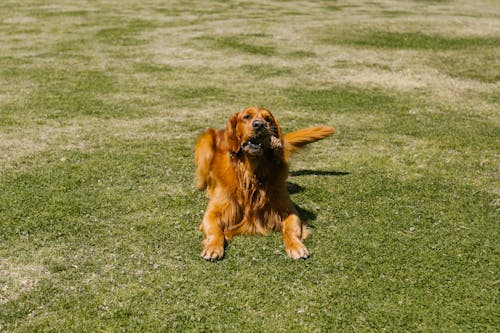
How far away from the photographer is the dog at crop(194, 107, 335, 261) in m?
5.36

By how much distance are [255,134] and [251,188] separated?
65 centimetres

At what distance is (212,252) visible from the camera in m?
5.24

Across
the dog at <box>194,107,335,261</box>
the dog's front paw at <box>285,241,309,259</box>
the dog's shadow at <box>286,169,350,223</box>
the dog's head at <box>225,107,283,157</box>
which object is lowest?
the dog's shadow at <box>286,169,350,223</box>

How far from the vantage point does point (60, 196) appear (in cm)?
666

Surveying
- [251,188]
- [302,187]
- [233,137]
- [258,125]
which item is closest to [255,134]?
[258,125]

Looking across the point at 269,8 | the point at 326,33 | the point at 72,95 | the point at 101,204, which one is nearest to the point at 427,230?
the point at 101,204

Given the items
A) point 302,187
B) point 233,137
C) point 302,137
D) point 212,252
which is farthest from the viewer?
point 302,187

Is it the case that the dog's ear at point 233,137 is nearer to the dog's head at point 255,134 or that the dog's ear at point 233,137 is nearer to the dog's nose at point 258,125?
the dog's head at point 255,134

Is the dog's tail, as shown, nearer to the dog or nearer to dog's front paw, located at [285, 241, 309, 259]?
the dog

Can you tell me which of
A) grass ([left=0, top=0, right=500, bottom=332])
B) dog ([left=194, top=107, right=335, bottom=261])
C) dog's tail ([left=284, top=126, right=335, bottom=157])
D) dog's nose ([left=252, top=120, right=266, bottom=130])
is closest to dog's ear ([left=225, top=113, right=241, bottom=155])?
dog ([left=194, top=107, right=335, bottom=261])

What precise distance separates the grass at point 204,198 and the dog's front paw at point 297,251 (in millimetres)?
76

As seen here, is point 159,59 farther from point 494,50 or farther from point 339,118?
point 494,50

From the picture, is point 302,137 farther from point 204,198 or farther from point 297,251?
point 297,251

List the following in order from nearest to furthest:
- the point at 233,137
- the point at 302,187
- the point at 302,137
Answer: the point at 233,137
the point at 302,137
the point at 302,187
